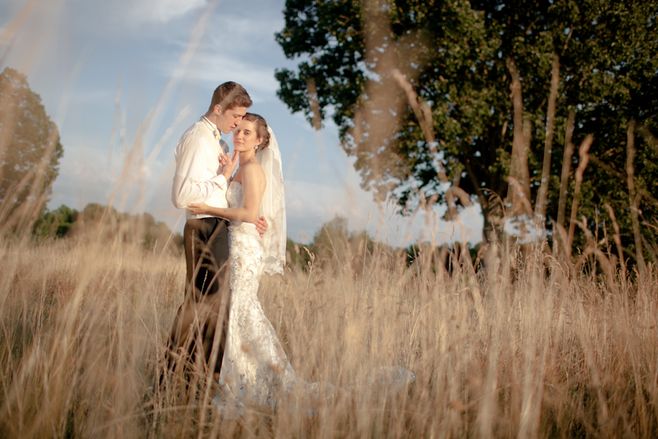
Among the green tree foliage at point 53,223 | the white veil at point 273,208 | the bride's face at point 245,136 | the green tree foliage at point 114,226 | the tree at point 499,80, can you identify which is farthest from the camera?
the tree at point 499,80

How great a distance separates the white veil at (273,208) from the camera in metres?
4.46

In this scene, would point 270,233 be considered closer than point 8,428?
No

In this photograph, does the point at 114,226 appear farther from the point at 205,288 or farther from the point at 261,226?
the point at 261,226

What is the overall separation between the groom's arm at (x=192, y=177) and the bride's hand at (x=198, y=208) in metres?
0.03

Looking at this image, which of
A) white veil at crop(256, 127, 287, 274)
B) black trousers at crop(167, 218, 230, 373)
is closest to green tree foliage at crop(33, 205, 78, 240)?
black trousers at crop(167, 218, 230, 373)

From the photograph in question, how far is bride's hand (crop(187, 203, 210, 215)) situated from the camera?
3.81m

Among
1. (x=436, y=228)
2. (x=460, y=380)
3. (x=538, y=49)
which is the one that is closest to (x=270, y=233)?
(x=436, y=228)

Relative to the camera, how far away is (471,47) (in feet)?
37.9

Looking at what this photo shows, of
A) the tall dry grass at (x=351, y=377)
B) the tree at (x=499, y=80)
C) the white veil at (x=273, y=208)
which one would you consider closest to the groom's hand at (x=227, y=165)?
the white veil at (x=273, y=208)

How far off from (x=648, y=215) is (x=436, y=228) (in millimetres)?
11210

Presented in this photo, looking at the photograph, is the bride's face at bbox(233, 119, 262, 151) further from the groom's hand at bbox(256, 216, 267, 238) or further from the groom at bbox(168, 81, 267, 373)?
the groom's hand at bbox(256, 216, 267, 238)

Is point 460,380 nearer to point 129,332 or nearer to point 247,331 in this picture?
point 247,331

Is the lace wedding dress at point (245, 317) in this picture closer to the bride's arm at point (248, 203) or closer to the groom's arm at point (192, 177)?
the bride's arm at point (248, 203)

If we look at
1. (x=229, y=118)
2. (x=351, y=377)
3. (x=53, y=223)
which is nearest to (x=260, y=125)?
(x=229, y=118)
